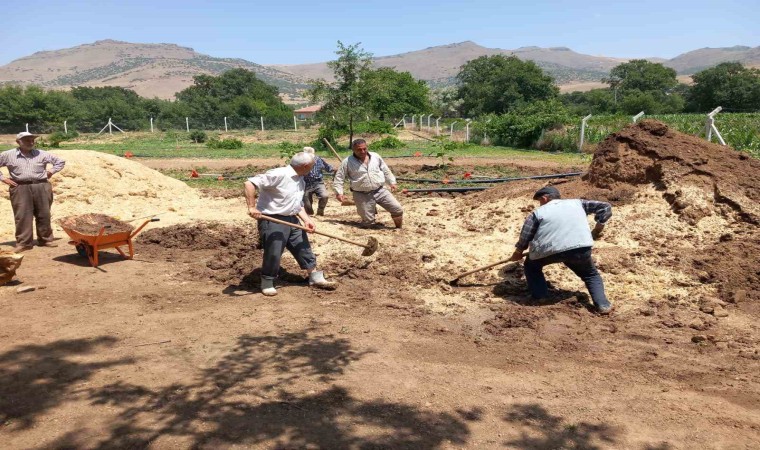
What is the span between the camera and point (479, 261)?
743 cm

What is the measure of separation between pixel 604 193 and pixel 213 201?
800cm

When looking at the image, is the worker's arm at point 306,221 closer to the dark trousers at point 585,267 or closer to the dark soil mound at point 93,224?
the dark trousers at point 585,267

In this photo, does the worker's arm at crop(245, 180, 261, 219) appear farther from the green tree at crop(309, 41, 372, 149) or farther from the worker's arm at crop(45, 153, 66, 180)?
the green tree at crop(309, 41, 372, 149)

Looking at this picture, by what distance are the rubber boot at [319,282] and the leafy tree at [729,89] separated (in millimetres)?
64906

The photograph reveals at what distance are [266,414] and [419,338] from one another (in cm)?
194

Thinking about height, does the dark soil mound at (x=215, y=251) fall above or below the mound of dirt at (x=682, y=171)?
below

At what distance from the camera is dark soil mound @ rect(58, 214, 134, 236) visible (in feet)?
25.8

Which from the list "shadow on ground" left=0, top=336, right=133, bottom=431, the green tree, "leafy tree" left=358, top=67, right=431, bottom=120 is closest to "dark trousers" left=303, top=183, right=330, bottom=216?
"shadow on ground" left=0, top=336, right=133, bottom=431

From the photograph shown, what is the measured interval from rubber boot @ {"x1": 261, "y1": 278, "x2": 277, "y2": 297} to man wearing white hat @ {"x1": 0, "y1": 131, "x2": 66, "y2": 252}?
3961 millimetres

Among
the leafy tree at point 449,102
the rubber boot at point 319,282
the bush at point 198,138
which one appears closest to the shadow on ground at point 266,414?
the rubber boot at point 319,282

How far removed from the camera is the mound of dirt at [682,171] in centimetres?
777

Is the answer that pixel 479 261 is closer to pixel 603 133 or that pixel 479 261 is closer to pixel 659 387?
pixel 659 387

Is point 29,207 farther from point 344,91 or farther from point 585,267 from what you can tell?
point 344,91

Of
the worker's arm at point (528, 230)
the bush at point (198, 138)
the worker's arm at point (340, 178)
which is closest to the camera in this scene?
the worker's arm at point (528, 230)
